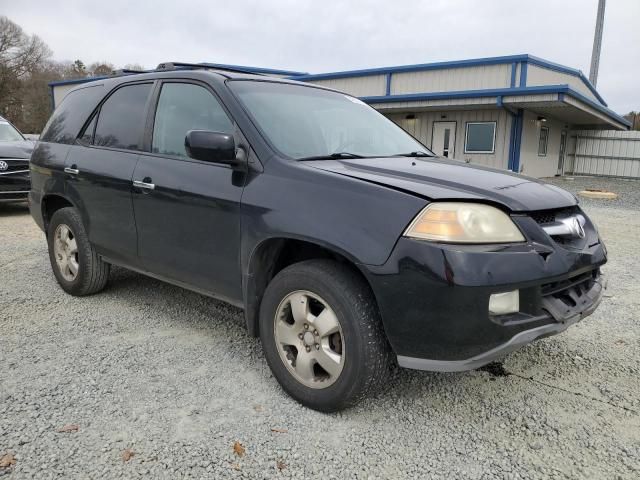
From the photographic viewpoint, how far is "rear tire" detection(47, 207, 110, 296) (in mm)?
4160

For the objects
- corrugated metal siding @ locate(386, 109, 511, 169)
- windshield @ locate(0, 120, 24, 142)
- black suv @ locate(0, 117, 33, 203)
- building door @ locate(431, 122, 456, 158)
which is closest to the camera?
black suv @ locate(0, 117, 33, 203)

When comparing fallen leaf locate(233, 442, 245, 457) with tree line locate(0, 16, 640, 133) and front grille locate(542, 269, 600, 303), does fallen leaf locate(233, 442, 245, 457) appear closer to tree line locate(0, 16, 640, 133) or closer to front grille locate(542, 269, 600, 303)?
front grille locate(542, 269, 600, 303)

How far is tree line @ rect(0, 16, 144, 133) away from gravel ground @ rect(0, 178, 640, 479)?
1849 inches

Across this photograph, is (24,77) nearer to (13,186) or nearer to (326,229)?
(13,186)

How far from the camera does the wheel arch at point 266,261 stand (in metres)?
2.76

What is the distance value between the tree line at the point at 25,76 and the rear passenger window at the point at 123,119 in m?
45.7

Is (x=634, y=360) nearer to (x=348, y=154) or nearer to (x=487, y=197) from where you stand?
(x=487, y=197)

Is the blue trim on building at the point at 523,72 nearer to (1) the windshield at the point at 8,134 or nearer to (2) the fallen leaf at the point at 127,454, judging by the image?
(1) the windshield at the point at 8,134

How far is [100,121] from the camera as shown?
404 cm

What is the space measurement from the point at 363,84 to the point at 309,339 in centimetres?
1905

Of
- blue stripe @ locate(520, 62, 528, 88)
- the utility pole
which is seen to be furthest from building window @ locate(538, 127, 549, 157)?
the utility pole

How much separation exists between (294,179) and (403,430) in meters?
1.41

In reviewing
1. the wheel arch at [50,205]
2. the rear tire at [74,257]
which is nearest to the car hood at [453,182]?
the rear tire at [74,257]

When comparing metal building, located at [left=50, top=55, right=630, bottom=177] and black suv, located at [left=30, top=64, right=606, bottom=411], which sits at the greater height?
metal building, located at [left=50, top=55, right=630, bottom=177]
